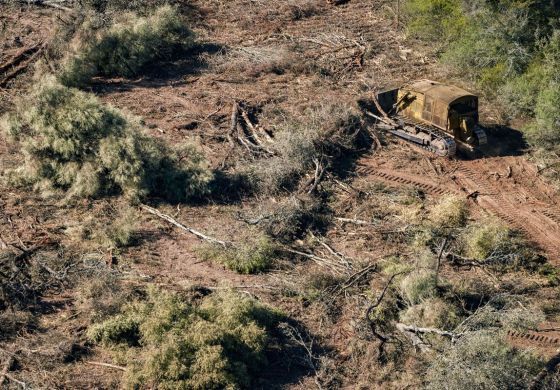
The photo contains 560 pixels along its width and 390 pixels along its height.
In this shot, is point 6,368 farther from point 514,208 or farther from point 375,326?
point 514,208

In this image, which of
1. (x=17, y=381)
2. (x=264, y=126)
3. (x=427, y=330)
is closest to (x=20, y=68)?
(x=264, y=126)

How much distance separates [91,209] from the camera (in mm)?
16875

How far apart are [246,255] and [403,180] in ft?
18.3

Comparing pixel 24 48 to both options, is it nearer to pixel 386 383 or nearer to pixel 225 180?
pixel 225 180

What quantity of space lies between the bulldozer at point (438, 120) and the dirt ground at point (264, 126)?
38 centimetres

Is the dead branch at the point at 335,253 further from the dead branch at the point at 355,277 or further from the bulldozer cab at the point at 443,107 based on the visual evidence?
the bulldozer cab at the point at 443,107

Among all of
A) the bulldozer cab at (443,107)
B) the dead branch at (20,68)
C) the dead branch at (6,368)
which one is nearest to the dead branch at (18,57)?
the dead branch at (20,68)

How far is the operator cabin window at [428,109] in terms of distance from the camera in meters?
20.2

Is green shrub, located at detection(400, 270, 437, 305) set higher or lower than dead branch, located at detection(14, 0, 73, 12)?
lower

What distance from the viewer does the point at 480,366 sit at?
39.3 feet

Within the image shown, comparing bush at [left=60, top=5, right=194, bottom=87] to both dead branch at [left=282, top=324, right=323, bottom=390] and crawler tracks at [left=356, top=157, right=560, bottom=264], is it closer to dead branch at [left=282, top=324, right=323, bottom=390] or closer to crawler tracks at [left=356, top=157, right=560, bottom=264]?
crawler tracks at [left=356, top=157, right=560, bottom=264]

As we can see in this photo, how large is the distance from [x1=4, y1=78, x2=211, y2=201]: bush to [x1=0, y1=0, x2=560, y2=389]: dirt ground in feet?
1.90

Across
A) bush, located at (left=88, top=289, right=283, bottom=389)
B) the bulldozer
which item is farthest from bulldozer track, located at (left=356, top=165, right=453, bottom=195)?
bush, located at (left=88, top=289, right=283, bottom=389)

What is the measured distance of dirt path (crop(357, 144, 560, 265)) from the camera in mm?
17500
